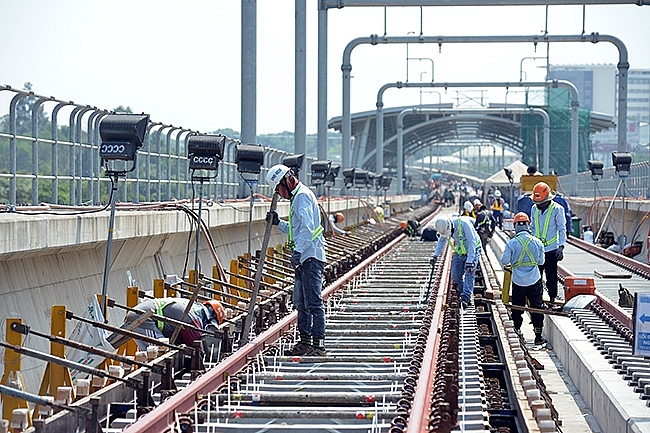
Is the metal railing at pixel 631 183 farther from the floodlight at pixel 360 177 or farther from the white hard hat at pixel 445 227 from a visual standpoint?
the white hard hat at pixel 445 227

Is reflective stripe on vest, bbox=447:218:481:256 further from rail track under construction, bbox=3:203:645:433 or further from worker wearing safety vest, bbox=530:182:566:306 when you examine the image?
rail track under construction, bbox=3:203:645:433

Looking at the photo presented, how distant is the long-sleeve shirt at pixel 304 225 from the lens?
10844 millimetres

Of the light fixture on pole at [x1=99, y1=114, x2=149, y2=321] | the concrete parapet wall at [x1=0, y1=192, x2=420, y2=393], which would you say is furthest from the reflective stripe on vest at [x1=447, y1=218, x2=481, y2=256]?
the light fixture on pole at [x1=99, y1=114, x2=149, y2=321]

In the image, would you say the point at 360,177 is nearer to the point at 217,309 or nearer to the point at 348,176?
the point at 348,176

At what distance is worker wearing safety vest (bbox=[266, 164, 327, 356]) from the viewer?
35.6 ft

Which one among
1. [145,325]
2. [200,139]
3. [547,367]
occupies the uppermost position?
[200,139]

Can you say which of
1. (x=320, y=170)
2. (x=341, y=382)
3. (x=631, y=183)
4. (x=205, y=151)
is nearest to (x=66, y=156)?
(x=205, y=151)

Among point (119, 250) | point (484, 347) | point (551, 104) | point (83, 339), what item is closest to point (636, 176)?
point (484, 347)

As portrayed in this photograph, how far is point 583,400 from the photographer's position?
11.9 meters

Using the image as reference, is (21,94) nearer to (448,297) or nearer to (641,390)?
(641,390)

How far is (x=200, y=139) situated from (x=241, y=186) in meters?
8.04

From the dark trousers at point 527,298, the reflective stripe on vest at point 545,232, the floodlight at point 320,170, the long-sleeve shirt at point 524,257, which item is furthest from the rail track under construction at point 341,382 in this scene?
the floodlight at point 320,170

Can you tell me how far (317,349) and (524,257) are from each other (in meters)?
4.69

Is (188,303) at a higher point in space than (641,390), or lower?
higher
